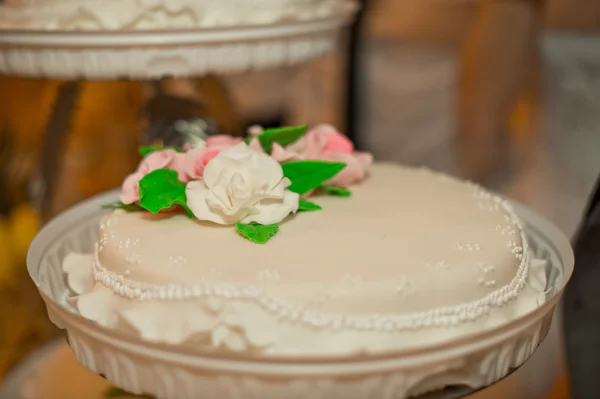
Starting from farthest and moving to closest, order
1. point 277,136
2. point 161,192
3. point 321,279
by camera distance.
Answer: point 277,136 < point 161,192 < point 321,279

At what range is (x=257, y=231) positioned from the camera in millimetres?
669

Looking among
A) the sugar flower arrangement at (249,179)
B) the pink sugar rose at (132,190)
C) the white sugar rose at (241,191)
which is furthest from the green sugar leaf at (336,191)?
the pink sugar rose at (132,190)

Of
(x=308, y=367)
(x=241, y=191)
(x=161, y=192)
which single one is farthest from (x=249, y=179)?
(x=308, y=367)

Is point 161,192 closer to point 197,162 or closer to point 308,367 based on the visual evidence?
point 197,162

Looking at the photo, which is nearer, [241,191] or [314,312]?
[314,312]

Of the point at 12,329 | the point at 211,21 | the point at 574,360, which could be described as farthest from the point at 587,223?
the point at 12,329

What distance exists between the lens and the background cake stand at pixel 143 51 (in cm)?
87

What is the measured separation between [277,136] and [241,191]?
0.62 feet

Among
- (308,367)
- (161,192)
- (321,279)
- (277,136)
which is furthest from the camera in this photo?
(277,136)

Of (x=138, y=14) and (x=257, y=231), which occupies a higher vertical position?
(x=138, y=14)

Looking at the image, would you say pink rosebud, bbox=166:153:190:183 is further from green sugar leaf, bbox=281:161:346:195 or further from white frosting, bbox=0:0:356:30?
white frosting, bbox=0:0:356:30

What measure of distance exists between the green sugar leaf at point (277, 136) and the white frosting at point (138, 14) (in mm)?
189

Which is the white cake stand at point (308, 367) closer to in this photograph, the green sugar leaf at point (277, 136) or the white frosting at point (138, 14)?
the green sugar leaf at point (277, 136)

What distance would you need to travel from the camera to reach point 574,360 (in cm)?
91
